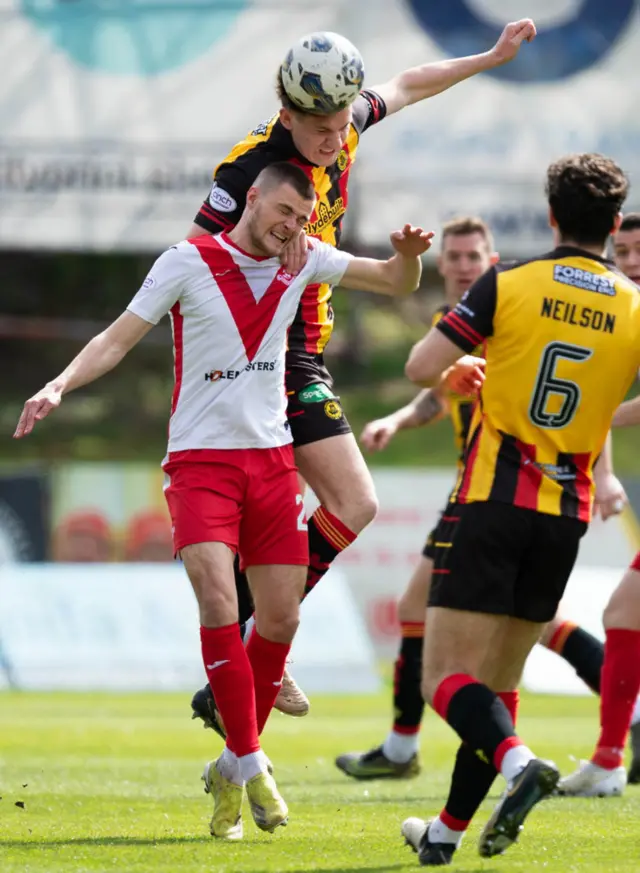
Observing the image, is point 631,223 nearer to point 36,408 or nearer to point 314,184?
point 314,184

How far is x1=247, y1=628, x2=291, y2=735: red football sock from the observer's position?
240 inches

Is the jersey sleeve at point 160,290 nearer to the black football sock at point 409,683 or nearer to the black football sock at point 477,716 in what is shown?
the black football sock at point 477,716

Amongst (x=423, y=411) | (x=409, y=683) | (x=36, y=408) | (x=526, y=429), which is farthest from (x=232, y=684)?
(x=423, y=411)

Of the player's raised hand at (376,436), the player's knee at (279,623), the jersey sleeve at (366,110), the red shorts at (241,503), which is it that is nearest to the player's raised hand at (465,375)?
the red shorts at (241,503)

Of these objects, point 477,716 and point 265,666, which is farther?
point 265,666

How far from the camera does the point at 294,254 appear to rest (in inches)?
234

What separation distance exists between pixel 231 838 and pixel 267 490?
50.8 inches

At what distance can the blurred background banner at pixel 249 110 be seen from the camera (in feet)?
62.8

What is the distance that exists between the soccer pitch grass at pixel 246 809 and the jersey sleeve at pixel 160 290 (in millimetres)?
1909

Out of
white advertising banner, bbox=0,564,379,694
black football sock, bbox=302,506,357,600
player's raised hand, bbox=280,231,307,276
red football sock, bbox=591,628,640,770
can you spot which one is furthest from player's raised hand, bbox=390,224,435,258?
white advertising banner, bbox=0,564,379,694

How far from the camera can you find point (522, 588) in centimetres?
509

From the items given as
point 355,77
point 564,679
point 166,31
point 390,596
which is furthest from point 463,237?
point 166,31

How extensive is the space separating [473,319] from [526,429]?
406mm

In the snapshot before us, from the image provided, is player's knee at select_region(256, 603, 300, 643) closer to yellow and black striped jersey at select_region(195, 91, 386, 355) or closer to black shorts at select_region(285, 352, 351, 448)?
black shorts at select_region(285, 352, 351, 448)
